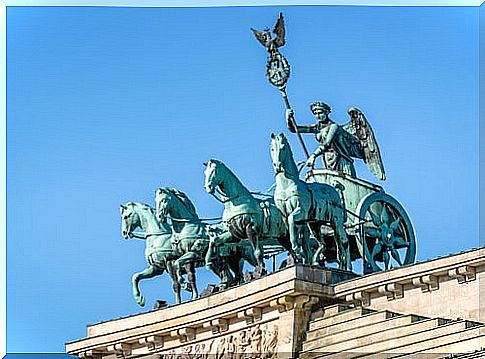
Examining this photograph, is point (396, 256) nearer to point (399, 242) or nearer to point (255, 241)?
point (399, 242)

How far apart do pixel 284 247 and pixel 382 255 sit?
6.89 ft

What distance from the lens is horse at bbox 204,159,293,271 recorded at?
3678 cm

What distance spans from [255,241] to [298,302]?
2534mm

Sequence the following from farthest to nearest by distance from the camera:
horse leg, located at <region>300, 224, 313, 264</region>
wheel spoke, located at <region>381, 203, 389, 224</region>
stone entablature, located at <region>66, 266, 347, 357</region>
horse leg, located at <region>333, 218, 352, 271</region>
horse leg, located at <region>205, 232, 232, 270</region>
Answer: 1. wheel spoke, located at <region>381, 203, 389, 224</region>
2. horse leg, located at <region>205, 232, 232, 270</region>
3. horse leg, located at <region>333, 218, 352, 271</region>
4. horse leg, located at <region>300, 224, 313, 264</region>
5. stone entablature, located at <region>66, 266, 347, 357</region>

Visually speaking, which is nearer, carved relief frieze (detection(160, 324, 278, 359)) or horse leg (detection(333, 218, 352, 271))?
carved relief frieze (detection(160, 324, 278, 359))

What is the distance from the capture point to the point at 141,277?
135 ft


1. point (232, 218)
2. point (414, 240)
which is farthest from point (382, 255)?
point (232, 218)

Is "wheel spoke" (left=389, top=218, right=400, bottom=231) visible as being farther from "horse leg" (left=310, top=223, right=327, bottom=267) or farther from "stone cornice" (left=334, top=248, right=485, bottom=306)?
"stone cornice" (left=334, top=248, right=485, bottom=306)

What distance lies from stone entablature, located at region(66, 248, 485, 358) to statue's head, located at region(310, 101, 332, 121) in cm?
532

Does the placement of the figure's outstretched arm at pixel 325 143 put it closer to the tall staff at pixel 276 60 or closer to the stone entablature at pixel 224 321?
the tall staff at pixel 276 60

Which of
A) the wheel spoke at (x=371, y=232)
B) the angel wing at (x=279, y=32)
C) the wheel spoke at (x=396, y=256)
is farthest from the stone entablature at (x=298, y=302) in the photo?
the angel wing at (x=279, y=32)

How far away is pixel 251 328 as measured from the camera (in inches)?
1416

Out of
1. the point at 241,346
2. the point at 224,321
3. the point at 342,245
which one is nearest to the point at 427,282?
the point at 342,245

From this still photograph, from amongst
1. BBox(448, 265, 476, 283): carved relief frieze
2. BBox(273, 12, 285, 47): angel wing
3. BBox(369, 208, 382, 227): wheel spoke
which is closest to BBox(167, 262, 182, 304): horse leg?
BBox(369, 208, 382, 227): wheel spoke
